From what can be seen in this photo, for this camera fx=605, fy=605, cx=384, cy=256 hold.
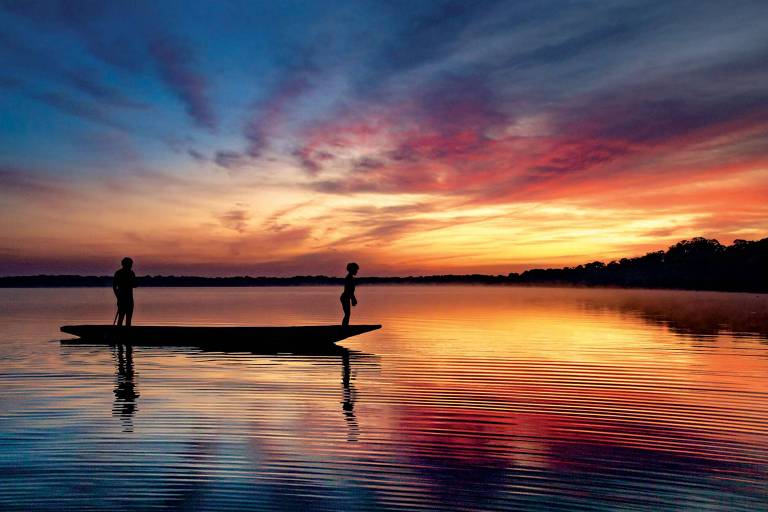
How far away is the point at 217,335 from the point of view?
24.7 meters

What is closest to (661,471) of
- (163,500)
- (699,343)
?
(163,500)

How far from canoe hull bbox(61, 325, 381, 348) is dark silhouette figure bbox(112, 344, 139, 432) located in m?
3.46

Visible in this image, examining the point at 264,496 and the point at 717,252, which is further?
the point at 717,252

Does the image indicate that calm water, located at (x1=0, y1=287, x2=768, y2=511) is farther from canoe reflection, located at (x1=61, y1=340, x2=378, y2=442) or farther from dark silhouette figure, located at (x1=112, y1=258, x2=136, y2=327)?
dark silhouette figure, located at (x1=112, y1=258, x2=136, y2=327)

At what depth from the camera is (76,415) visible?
38.1 ft

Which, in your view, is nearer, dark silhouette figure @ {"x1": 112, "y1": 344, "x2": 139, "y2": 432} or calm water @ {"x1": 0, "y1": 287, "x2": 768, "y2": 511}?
calm water @ {"x1": 0, "y1": 287, "x2": 768, "y2": 511}

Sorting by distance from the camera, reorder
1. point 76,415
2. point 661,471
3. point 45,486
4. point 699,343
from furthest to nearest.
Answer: point 699,343 → point 76,415 → point 661,471 → point 45,486

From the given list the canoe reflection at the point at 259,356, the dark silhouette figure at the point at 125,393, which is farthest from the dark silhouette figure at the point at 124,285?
the dark silhouette figure at the point at 125,393

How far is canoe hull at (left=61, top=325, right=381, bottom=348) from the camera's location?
936 inches

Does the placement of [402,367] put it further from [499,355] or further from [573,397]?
[573,397]

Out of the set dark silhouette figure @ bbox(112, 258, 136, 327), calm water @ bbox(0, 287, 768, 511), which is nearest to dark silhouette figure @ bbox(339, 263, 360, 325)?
calm water @ bbox(0, 287, 768, 511)

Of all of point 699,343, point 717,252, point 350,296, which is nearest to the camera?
point 350,296

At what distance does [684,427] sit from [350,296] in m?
13.3

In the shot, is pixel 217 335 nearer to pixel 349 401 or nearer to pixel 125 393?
pixel 125 393
